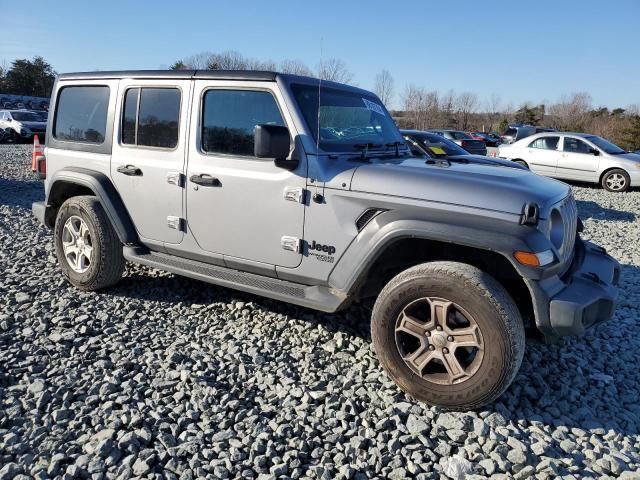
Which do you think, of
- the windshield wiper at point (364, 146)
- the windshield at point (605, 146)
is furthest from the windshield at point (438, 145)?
the windshield at point (605, 146)

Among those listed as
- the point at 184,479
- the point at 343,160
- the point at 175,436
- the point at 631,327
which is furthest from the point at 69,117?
the point at 631,327

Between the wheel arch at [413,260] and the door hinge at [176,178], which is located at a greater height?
the door hinge at [176,178]

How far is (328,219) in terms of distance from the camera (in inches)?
132

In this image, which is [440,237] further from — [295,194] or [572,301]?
[295,194]

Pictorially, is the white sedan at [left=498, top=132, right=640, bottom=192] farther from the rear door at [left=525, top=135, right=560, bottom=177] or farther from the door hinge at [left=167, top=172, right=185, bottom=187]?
the door hinge at [left=167, top=172, right=185, bottom=187]

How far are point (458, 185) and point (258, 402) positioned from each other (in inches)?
70.3

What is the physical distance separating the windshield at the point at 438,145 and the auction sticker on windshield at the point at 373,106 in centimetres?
513

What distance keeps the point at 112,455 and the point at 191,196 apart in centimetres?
198

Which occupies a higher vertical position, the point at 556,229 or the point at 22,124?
the point at 22,124

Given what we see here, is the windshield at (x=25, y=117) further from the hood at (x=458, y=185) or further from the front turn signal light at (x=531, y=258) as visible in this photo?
the front turn signal light at (x=531, y=258)

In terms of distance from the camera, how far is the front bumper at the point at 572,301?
2.81 metres

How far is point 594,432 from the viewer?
290cm

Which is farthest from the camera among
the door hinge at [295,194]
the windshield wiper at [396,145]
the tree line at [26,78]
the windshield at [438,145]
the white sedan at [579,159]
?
the tree line at [26,78]

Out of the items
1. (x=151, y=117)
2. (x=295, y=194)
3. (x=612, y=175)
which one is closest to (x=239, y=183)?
(x=295, y=194)
